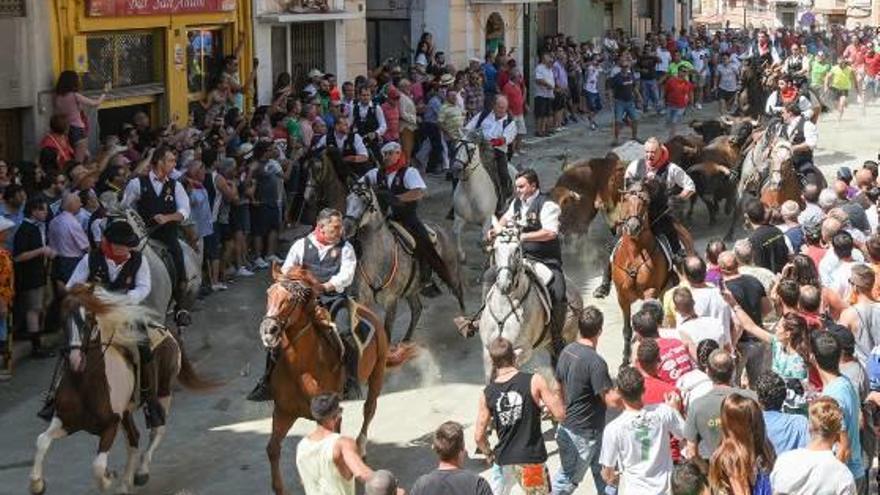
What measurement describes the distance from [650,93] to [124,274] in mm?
23832

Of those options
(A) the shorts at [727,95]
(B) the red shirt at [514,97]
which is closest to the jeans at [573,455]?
(B) the red shirt at [514,97]

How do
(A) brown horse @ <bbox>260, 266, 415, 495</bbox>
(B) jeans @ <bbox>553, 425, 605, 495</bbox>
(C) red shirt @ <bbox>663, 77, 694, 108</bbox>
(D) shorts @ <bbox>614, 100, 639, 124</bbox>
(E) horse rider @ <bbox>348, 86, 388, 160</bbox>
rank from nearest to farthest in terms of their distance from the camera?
(B) jeans @ <bbox>553, 425, 605, 495</bbox> → (A) brown horse @ <bbox>260, 266, 415, 495</bbox> → (E) horse rider @ <bbox>348, 86, 388, 160</bbox> → (D) shorts @ <bbox>614, 100, 639, 124</bbox> → (C) red shirt @ <bbox>663, 77, 694, 108</bbox>

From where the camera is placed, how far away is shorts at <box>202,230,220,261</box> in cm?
1694

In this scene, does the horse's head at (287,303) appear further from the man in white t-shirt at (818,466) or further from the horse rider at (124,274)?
the man in white t-shirt at (818,466)

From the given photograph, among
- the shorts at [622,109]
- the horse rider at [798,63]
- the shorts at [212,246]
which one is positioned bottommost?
the shorts at [212,246]

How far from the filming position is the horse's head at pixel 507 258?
11.3m

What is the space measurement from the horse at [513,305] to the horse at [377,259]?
2.01 m

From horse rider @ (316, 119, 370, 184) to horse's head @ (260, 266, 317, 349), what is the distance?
22.0 ft

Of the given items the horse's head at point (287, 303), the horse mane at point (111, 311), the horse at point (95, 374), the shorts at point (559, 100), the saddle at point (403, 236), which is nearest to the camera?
the horse's head at point (287, 303)

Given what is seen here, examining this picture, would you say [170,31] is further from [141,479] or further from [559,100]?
[141,479]

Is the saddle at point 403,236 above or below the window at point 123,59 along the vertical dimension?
below

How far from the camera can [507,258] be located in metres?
11.3

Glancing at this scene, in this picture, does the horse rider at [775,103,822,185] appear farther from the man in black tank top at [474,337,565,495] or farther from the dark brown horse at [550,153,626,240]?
the man in black tank top at [474,337,565,495]

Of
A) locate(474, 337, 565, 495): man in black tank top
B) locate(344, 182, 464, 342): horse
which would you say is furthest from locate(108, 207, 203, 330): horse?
locate(474, 337, 565, 495): man in black tank top
